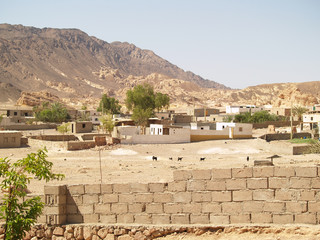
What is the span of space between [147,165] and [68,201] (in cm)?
1251

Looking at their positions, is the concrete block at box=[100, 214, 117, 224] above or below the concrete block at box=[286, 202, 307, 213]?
below

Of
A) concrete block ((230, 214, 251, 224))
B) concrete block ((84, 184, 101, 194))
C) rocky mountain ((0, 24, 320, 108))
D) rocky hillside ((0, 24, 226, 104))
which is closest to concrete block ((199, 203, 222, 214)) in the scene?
concrete block ((230, 214, 251, 224))

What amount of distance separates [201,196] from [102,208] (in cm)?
181

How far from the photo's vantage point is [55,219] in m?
7.92

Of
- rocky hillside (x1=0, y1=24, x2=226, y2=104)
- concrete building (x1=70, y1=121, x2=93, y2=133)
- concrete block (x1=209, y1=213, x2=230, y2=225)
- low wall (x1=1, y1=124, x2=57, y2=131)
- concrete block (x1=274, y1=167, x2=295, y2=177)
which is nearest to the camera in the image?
concrete block (x1=274, y1=167, x2=295, y2=177)

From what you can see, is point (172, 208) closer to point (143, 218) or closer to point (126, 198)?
point (143, 218)

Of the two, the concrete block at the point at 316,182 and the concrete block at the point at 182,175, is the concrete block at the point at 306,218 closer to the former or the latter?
the concrete block at the point at 316,182

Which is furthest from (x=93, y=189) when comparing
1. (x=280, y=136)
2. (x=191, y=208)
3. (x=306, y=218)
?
(x=280, y=136)

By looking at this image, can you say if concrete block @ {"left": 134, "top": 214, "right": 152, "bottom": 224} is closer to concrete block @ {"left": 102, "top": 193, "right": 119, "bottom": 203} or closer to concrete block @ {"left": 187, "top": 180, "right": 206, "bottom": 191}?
concrete block @ {"left": 102, "top": 193, "right": 119, "bottom": 203}

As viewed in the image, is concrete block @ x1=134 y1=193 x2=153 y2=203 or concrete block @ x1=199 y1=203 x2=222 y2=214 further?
concrete block @ x1=134 y1=193 x2=153 y2=203

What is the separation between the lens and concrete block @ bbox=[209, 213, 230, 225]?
24.6ft

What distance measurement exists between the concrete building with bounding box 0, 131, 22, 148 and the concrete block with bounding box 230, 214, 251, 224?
72.3 ft

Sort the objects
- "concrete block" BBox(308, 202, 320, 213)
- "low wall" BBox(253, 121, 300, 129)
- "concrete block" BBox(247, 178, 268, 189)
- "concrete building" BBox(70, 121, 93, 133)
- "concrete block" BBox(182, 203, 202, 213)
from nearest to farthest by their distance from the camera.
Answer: "concrete block" BBox(308, 202, 320, 213) → "concrete block" BBox(247, 178, 268, 189) → "concrete block" BBox(182, 203, 202, 213) → "concrete building" BBox(70, 121, 93, 133) → "low wall" BBox(253, 121, 300, 129)

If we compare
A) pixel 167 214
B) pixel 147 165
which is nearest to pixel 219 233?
pixel 167 214
